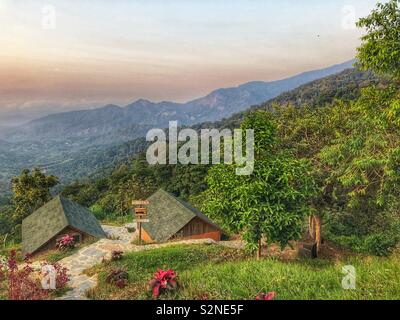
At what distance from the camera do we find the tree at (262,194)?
12000mm

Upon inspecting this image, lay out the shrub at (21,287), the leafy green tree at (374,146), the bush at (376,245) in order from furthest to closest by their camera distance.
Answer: the bush at (376,245)
the leafy green tree at (374,146)
the shrub at (21,287)

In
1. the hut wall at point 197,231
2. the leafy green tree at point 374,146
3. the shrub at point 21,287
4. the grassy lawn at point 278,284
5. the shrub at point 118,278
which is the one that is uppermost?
the leafy green tree at point 374,146

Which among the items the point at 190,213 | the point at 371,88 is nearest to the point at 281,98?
the point at 190,213

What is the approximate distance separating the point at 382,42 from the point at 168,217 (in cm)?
2007

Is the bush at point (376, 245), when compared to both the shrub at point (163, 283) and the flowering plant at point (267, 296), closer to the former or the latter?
the flowering plant at point (267, 296)

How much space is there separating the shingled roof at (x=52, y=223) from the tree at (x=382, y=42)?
2042 centimetres

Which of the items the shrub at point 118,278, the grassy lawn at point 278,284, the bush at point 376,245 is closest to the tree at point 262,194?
the grassy lawn at point 278,284

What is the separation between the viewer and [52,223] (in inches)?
949

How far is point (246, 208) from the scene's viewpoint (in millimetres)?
12359

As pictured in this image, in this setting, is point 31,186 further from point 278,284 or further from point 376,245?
point 278,284

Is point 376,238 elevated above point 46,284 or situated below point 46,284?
below
